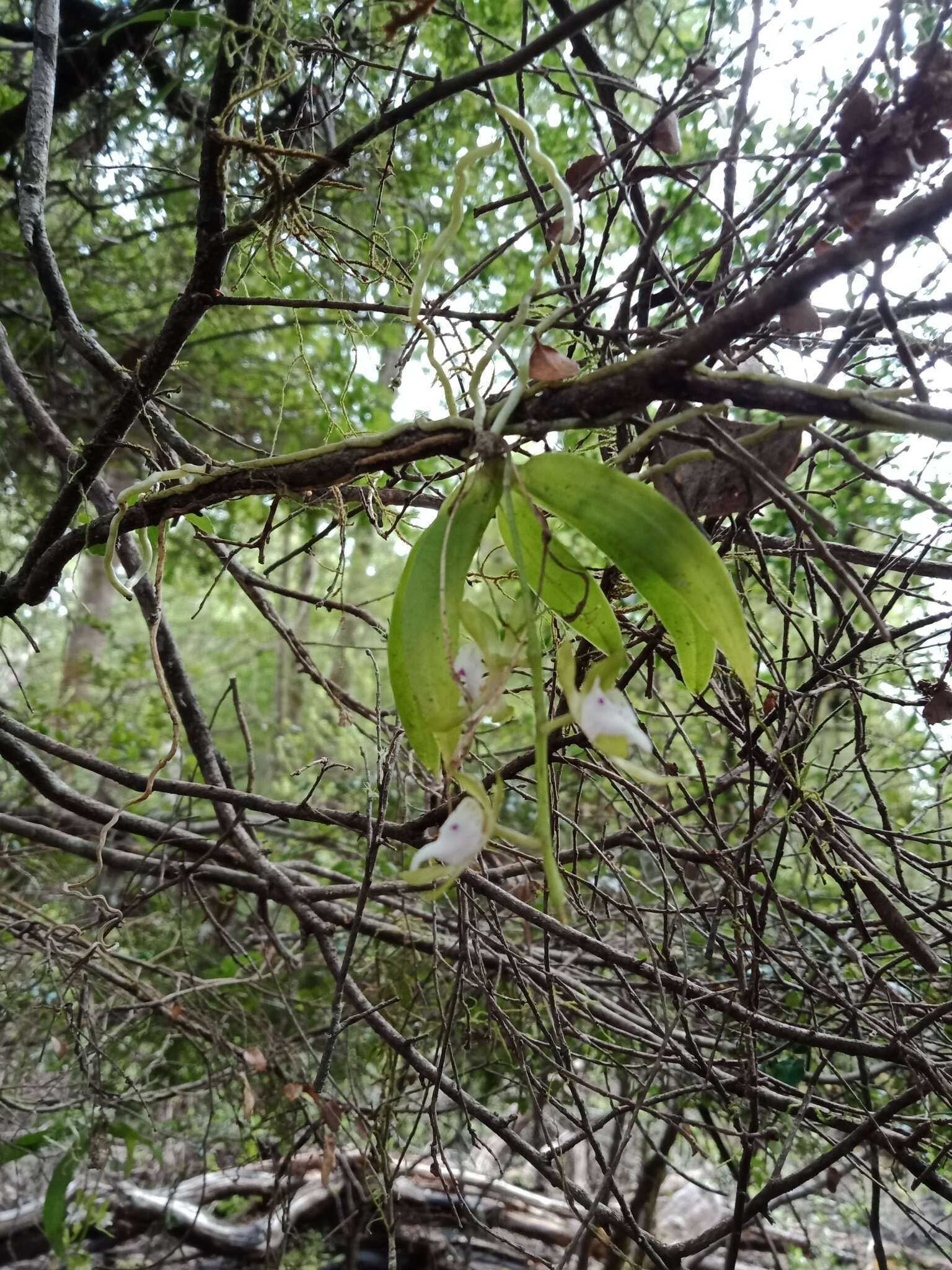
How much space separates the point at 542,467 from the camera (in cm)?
42

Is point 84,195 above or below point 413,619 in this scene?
above

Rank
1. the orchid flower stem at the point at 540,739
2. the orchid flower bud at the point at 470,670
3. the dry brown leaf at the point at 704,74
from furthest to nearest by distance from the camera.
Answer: the dry brown leaf at the point at 704,74
the orchid flower bud at the point at 470,670
the orchid flower stem at the point at 540,739

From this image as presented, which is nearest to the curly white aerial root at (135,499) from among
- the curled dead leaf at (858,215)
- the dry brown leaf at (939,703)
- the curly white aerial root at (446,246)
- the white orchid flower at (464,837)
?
the curly white aerial root at (446,246)

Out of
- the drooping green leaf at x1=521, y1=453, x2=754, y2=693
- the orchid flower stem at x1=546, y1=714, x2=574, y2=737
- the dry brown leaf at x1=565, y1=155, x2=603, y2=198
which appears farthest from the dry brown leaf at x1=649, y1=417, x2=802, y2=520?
the dry brown leaf at x1=565, y1=155, x2=603, y2=198

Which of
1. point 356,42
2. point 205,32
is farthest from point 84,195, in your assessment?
point 356,42

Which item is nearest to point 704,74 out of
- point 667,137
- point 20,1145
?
point 667,137

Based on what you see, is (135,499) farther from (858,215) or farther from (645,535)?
(858,215)

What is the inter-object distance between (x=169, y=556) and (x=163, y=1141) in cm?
163

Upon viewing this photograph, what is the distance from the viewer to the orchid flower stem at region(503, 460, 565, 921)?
0.33 metres

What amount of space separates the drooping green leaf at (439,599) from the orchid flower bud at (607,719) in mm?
77

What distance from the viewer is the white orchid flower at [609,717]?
1.22 ft

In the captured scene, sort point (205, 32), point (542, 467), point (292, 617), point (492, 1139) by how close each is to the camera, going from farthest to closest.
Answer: point (292, 617)
point (492, 1139)
point (205, 32)
point (542, 467)

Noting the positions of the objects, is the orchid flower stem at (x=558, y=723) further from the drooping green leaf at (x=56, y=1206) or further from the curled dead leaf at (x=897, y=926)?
the drooping green leaf at (x=56, y=1206)

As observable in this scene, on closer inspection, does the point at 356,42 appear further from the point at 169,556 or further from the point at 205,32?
the point at 169,556
